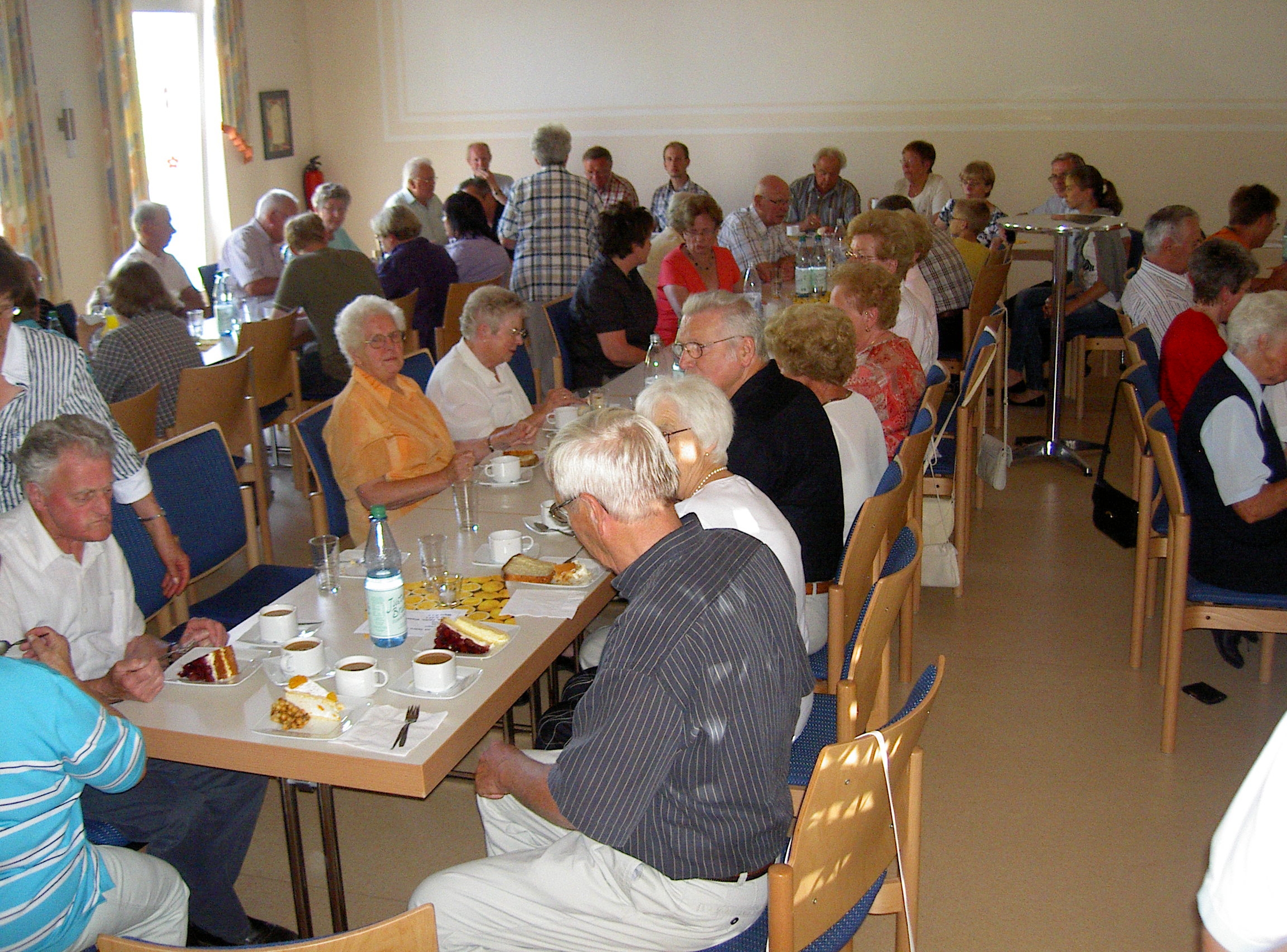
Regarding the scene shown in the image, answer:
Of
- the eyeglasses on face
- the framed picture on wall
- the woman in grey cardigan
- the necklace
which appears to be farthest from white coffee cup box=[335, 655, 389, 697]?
the framed picture on wall

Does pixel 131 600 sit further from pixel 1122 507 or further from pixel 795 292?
pixel 795 292

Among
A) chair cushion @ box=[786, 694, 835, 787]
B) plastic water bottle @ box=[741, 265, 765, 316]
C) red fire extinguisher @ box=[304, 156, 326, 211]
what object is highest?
red fire extinguisher @ box=[304, 156, 326, 211]

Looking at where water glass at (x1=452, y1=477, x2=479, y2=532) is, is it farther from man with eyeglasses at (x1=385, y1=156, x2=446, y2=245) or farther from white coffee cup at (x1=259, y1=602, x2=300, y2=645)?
man with eyeglasses at (x1=385, y1=156, x2=446, y2=245)

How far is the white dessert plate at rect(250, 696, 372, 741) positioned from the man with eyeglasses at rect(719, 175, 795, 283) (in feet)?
17.6

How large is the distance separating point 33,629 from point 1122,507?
11.7 feet

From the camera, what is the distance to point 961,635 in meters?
4.14

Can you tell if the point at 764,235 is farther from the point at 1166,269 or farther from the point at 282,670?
the point at 282,670

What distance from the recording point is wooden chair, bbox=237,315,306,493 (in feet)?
16.9

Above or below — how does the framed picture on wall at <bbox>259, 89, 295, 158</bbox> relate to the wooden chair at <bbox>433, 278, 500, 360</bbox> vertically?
above

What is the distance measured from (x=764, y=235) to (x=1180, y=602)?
4.46 m

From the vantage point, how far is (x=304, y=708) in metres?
2.03

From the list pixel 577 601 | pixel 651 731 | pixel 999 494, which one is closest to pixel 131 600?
pixel 577 601

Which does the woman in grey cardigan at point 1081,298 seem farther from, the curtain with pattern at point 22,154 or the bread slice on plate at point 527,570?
the curtain with pattern at point 22,154

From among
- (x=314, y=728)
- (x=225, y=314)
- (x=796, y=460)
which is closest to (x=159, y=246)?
(x=225, y=314)
